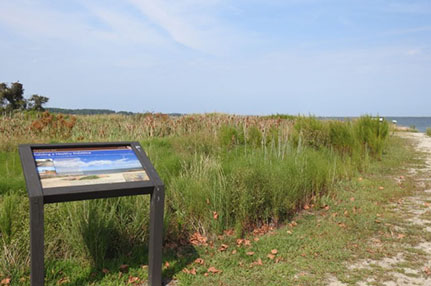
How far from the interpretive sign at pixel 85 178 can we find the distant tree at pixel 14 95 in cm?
2505

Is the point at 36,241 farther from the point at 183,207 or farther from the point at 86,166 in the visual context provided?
the point at 183,207

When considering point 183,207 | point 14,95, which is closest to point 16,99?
point 14,95

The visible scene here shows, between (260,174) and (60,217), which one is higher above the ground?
(260,174)

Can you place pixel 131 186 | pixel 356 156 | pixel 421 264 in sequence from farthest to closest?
pixel 356 156 → pixel 421 264 → pixel 131 186

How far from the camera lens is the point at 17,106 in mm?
25844

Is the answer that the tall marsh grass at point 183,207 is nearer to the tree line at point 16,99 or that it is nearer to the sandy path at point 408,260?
the sandy path at point 408,260

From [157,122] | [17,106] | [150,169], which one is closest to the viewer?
[150,169]

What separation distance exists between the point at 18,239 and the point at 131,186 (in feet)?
4.77

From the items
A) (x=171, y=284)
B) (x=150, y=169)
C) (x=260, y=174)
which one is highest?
(x=150, y=169)

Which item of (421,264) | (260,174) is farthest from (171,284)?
(421,264)

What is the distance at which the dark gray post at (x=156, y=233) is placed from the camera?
317 centimetres

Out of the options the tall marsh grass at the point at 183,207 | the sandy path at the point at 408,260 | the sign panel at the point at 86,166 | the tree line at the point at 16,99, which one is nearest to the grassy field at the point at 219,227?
the tall marsh grass at the point at 183,207

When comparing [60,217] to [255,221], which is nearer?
[60,217]

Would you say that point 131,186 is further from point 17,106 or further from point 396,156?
point 17,106
